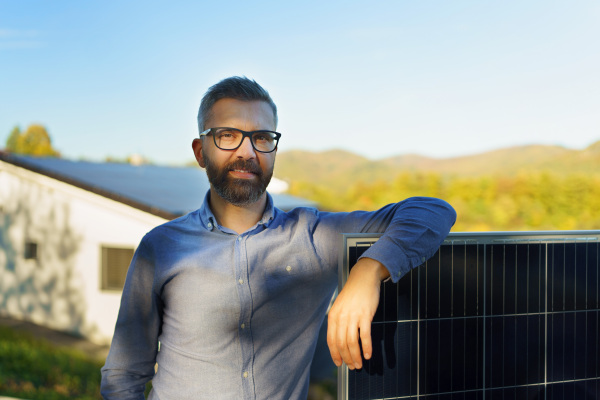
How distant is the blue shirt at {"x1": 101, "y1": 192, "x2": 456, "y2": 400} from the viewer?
147cm

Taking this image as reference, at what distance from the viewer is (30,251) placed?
432 inches

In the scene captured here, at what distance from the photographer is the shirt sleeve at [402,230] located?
1177 mm

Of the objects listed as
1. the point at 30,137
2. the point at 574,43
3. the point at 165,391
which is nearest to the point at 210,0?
the point at 30,137

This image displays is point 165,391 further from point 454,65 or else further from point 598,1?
point 598,1

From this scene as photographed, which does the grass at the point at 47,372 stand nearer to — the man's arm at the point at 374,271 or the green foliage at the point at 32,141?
the man's arm at the point at 374,271

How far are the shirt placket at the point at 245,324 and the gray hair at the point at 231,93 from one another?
0.40m

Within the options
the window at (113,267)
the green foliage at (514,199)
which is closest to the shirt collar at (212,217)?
the window at (113,267)

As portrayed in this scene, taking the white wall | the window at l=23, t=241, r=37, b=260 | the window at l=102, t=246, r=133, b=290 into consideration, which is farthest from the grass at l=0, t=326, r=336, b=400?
the window at l=23, t=241, r=37, b=260

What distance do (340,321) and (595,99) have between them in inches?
1810

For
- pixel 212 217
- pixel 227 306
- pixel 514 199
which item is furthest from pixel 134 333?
pixel 514 199

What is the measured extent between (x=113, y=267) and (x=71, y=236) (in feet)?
3.28

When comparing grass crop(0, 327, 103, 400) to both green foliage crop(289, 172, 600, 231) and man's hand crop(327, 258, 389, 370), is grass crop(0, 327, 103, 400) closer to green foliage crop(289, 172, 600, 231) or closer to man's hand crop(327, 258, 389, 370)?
man's hand crop(327, 258, 389, 370)

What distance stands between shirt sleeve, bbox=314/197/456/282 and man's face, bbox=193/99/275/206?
23cm

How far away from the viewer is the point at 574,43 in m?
41.5
